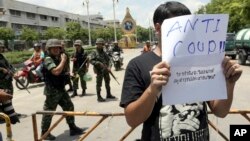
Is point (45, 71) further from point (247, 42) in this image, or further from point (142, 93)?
point (247, 42)

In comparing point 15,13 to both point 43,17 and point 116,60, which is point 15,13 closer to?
point 43,17

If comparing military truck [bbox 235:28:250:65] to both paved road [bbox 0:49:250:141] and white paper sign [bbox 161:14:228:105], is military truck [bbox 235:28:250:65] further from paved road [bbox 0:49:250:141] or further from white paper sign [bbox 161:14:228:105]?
white paper sign [bbox 161:14:228:105]

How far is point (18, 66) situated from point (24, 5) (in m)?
57.5

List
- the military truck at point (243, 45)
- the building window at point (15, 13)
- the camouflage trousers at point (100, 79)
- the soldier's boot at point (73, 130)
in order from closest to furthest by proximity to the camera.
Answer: the soldier's boot at point (73, 130) < the camouflage trousers at point (100, 79) < the military truck at point (243, 45) < the building window at point (15, 13)

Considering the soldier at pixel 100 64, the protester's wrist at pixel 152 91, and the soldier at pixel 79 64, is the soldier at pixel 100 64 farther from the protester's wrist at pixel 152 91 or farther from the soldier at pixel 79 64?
the protester's wrist at pixel 152 91

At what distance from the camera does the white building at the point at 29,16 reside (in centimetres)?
7656

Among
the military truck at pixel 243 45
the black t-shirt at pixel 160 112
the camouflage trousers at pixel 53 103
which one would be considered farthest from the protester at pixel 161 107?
the military truck at pixel 243 45

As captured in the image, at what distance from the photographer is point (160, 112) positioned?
2.23m

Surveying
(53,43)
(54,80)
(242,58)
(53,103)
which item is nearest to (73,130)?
(53,103)

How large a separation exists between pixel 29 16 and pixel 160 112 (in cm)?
9169

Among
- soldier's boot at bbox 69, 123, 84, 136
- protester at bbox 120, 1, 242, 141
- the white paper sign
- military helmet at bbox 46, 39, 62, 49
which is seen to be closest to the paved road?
soldier's boot at bbox 69, 123, 84, 136

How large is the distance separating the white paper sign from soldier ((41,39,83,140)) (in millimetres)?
4772

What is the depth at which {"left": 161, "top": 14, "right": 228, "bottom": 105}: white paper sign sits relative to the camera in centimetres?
202

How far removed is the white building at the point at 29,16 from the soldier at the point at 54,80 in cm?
6072
